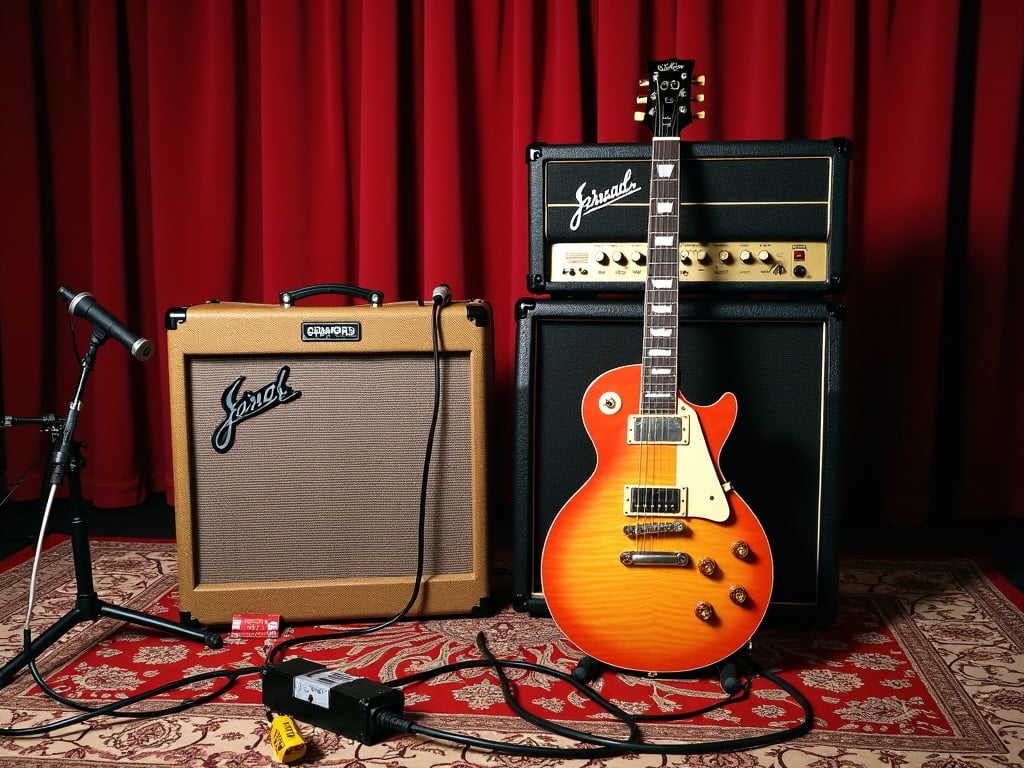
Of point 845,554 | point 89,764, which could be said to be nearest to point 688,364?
point 845,554

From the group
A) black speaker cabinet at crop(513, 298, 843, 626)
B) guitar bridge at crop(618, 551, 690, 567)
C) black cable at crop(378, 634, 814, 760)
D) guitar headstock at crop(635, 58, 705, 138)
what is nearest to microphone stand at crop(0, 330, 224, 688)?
black cable at crop(378, 634, 814, 760)

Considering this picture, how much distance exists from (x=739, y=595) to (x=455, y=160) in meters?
1.17

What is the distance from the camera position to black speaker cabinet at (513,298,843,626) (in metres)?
1.42

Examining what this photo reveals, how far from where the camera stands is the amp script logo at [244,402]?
57.6 inches

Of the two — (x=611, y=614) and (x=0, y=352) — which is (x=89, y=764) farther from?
(x=0, y=352)

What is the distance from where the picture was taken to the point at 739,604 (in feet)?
4.13

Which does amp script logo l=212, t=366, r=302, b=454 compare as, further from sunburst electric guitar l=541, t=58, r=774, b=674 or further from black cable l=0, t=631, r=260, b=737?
sunburst electric guitar l=541, t=58, r=774, b=674

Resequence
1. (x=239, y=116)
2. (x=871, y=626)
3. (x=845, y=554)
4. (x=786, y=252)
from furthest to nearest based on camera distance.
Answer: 1. (x=239, y=116)
2. (x=845, y=554)
3. (x=871, y=626)
4. (x=786, y=252)

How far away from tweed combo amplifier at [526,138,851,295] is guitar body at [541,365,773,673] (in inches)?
9.4

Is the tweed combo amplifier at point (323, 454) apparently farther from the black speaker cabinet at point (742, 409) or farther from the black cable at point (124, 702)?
the black cable at point (124, 702)

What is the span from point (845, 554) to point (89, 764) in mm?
1476

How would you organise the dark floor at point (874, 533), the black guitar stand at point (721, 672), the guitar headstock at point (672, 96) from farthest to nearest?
the dark floor at point (874, 533) < the guitar headstock at point (672, 96) < the black guitar stand at point (721, 672)

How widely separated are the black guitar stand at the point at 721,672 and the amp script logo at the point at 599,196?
68 cm

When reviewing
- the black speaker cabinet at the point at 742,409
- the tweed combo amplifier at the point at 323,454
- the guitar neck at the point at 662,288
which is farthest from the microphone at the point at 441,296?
the guitar neck at the point at 662,288
